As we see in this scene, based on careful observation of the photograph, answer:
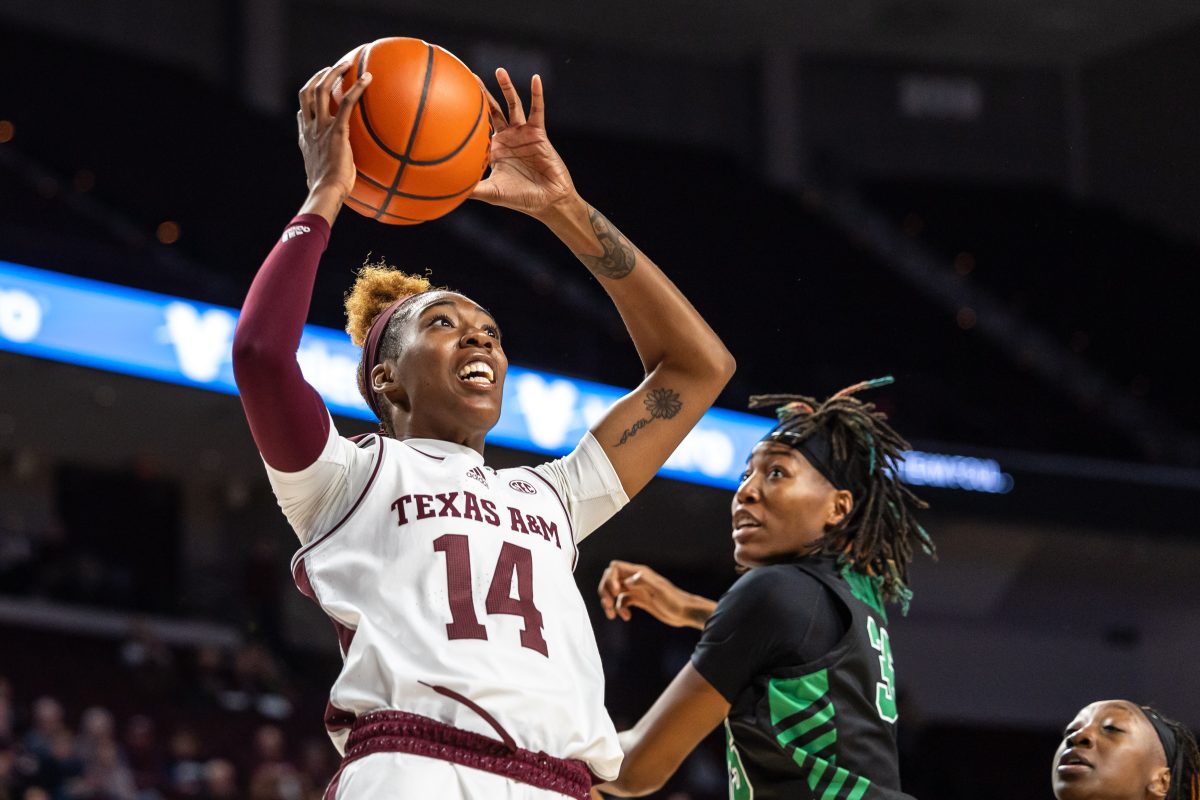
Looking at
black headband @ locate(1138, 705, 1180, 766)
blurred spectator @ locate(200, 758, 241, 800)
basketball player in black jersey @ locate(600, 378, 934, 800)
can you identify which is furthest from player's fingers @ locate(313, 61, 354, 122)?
blurred spectator @ locate(200, 758, 241, 800)

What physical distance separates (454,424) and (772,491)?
3.19 feet

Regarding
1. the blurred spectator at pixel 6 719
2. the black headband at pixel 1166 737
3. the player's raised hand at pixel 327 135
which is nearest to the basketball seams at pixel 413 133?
the player's raised hand at pixel 327 135

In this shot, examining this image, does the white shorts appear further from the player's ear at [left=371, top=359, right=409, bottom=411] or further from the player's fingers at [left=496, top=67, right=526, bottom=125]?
the player's fingers at [left=496, top=67, right=526, bottom=125]

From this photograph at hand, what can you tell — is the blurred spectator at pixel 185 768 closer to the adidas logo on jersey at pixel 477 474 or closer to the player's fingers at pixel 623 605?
the player's fingers at pixel 623 605

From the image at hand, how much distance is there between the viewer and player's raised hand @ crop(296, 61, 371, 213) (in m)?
2.71

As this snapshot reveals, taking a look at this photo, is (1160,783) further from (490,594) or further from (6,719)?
(6,719)

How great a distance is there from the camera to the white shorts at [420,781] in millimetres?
2400

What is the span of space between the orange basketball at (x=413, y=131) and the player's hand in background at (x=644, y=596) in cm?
107

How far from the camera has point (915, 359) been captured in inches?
557

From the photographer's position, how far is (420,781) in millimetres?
2402

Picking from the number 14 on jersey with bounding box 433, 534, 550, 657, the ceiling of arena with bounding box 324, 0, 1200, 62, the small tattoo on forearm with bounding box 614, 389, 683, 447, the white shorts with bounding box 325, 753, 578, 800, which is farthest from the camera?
the ceiling of arena with bounding box 324, 0, 1200, 62

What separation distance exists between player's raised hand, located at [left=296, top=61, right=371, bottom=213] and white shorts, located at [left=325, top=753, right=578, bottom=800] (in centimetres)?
94

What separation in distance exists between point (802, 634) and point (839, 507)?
1.43ft

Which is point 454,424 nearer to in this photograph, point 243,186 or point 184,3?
point 243,186
